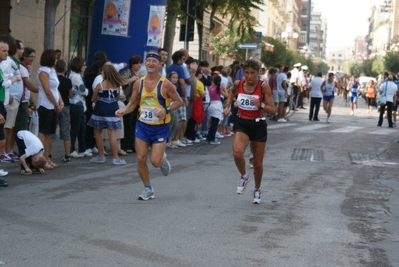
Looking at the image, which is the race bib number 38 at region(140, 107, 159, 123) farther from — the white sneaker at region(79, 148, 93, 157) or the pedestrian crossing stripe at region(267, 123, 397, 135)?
the pedestrian crossing stripe at region(267, 123, 397, 135)

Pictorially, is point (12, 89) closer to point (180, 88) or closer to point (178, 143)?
point (180, 88)

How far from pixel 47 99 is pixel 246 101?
3605mm

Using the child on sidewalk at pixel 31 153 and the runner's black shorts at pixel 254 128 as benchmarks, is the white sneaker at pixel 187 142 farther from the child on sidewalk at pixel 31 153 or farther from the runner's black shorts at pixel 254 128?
the runner's black shorts at pixel 254 128

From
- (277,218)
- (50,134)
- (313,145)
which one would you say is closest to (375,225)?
(277,218)

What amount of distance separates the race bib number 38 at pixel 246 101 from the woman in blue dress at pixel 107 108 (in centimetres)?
367

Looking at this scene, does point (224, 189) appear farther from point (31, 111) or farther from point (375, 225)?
point (31, 111)

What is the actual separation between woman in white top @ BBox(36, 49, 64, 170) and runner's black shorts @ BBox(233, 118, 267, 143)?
3451 mm

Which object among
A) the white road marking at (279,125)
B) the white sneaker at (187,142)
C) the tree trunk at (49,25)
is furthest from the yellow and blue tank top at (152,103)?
the white road marking at (279,125)

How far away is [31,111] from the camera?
13625 mm

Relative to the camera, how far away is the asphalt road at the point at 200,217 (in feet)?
22.2

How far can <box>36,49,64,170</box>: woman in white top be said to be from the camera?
40.4 ft

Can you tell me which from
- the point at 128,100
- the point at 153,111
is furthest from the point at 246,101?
the point at 128,100

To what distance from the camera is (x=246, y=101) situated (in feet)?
33.0

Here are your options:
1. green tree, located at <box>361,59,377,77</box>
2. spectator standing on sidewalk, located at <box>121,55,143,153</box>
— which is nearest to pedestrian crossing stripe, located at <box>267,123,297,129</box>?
spectator standing on sidewalk, located at <box>121,55,143,153</box>
